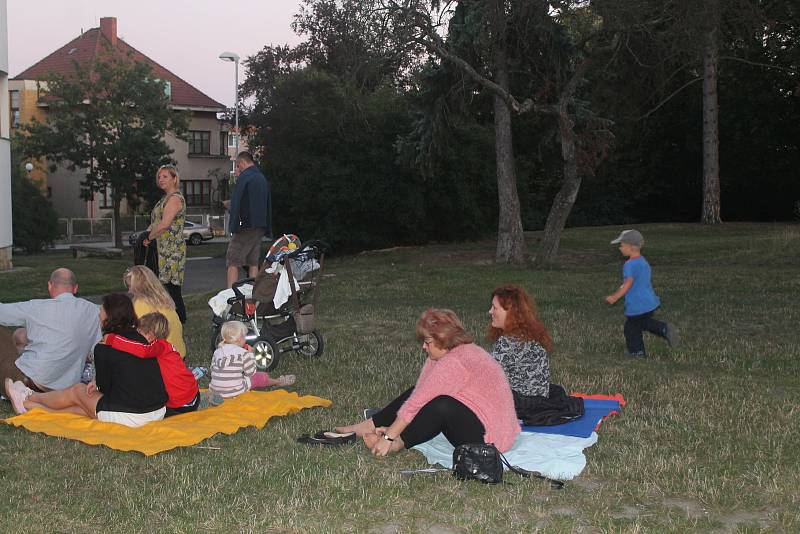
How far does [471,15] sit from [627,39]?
3973mm

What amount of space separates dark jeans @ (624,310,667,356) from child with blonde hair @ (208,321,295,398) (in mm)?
4671

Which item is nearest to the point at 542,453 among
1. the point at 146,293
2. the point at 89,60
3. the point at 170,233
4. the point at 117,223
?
the point at 146,293

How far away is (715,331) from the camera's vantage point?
13.0m

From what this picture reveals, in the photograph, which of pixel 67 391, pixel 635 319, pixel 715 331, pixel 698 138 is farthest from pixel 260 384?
pixel 698 138

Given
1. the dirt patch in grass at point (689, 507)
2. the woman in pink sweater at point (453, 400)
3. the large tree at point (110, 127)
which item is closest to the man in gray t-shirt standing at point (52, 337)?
the woman in pink sweater at point (453, 400)

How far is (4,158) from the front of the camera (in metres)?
25.8

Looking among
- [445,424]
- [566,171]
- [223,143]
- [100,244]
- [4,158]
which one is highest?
[223,143]

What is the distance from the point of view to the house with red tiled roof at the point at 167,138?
62281 millimetres

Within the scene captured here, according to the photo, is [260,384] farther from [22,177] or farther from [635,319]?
[22,177]

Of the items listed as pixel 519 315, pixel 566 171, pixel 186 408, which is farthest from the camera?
pixel 566 171

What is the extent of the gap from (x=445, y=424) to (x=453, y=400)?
18 centimetres

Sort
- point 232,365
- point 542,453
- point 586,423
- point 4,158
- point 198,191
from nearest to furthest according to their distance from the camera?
point 542,453 < point 586,423 < point 232,365 < point 4,158 < point 198,191

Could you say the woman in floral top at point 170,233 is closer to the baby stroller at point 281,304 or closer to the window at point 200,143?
the baby stroller at point 281,304

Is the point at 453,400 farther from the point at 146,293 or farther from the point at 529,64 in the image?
the point at 529,64
